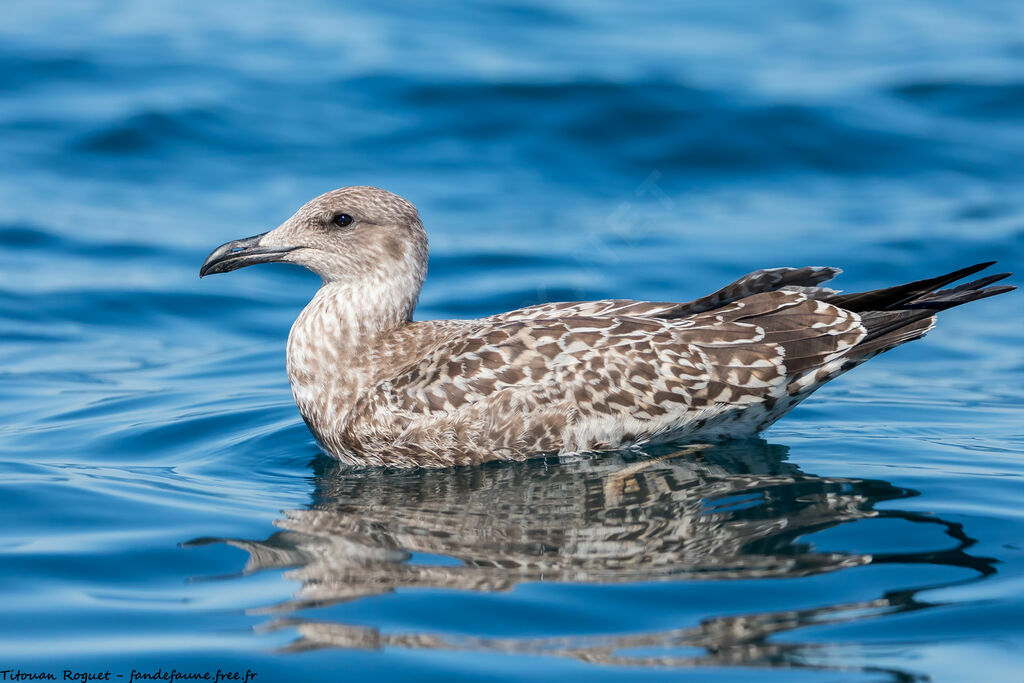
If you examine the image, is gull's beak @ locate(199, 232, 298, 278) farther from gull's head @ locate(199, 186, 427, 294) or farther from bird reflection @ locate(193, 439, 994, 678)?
bird reflection @ locate(193, 439, 994, 678)

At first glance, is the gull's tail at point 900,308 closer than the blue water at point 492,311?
No

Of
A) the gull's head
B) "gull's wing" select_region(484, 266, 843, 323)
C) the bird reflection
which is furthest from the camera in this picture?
the gull's head

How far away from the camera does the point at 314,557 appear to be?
611cm

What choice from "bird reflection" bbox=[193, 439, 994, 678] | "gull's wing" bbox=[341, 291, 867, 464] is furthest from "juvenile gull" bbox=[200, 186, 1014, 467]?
"bird reflection" bbox=[193, 439, 994, 678]

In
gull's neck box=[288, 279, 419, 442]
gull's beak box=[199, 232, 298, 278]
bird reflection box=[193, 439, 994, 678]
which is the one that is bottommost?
bird reflection box=[193, 439, 994, 678]

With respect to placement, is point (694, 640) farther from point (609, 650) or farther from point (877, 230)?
point (877, 230)

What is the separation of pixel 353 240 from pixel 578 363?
5.70 feet

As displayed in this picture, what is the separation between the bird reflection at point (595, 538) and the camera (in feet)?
16.7

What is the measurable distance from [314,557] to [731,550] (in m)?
1.99

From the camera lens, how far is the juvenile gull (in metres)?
7.52

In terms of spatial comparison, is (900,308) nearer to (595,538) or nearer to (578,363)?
(578,363)

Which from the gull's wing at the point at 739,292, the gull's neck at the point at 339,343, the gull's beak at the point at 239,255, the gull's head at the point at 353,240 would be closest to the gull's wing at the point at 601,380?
the gull's wing at the point at 739,292

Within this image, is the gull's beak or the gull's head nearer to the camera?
the gull's beak

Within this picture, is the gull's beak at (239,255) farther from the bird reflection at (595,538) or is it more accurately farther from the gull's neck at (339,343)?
the bird reflection at (595,538)
